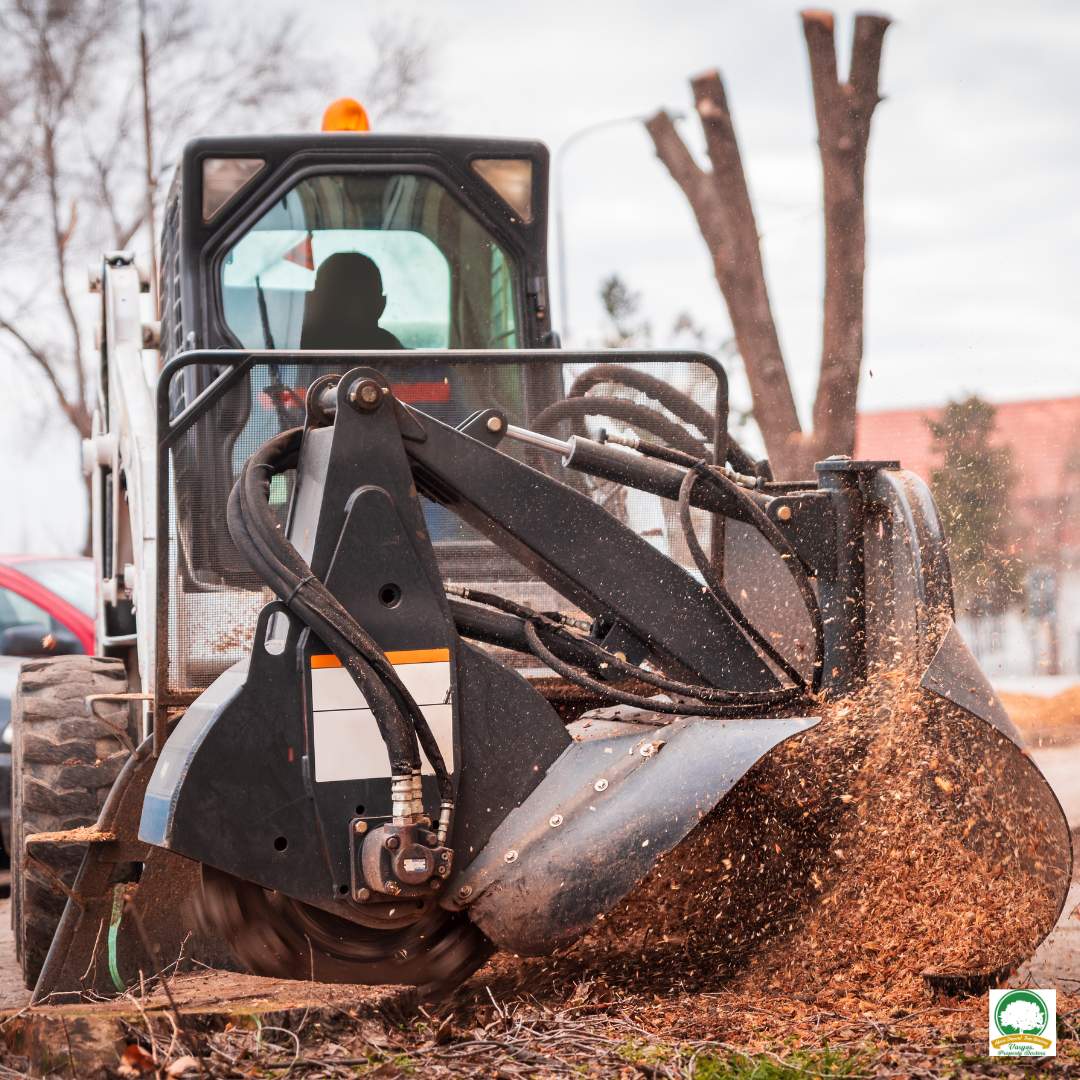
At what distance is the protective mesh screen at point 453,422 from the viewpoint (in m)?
4.23

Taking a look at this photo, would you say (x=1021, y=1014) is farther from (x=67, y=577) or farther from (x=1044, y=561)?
(x=1044, y=561)

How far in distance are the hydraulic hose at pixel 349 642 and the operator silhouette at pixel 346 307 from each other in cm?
190

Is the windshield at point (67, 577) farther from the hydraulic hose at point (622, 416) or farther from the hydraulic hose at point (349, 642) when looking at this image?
the hydraulic hose at point (349, 642)

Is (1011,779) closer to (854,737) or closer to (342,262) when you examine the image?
(854,737)

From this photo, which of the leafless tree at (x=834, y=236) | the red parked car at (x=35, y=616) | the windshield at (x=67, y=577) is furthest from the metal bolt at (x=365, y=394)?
the leafless tree at (x=834, y=236)

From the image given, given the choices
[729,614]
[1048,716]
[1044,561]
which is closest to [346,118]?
[729,614]

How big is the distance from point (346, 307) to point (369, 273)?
169 mm

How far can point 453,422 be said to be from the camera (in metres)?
4.48

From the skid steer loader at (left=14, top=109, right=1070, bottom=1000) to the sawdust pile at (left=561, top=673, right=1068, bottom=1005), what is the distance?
9cm

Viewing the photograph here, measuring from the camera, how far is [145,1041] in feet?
10.6

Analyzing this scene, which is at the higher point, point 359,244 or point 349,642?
point 359,244

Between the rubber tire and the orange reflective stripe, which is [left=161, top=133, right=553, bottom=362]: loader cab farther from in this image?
the orange reflective stripe

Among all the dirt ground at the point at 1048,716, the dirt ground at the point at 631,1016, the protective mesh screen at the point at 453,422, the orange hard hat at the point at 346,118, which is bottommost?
the dirt ground at the point at 1048,716

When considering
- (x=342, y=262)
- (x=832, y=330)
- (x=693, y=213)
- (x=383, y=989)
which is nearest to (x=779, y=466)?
(x=832, y=330)
